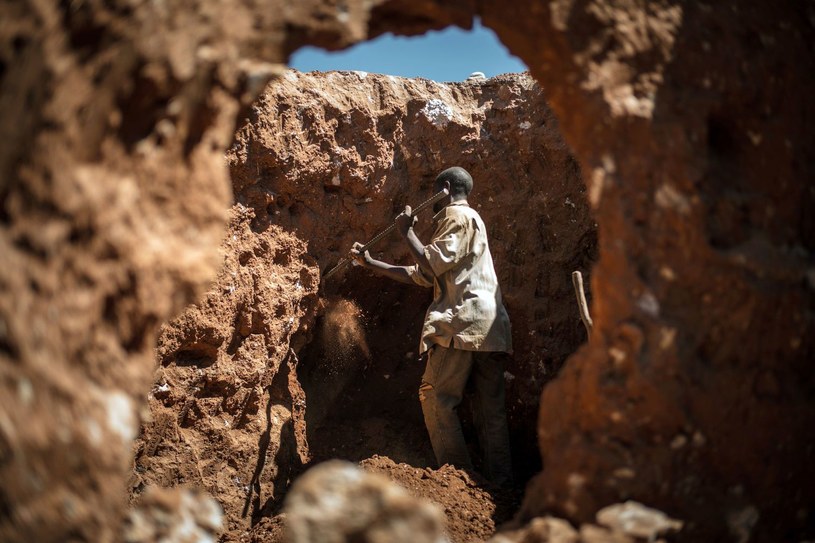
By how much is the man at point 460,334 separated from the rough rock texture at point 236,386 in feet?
2.72

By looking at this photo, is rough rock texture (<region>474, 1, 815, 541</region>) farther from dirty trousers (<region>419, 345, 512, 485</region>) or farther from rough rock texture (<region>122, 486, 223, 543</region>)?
dirty trousers (<region>419, 345, 512, 485</region>)

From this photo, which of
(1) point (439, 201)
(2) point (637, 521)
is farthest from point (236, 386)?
(2) point (637, 521)

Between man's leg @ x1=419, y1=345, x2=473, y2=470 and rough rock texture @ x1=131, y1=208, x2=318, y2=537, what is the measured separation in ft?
3.16

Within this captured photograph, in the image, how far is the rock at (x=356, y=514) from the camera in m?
1.56

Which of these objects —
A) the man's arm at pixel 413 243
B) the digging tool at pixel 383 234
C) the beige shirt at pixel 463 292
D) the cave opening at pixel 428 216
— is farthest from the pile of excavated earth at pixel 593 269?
the digging tool at pixel 383 234

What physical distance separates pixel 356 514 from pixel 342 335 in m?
3.50

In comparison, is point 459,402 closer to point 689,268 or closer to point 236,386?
point 236,386

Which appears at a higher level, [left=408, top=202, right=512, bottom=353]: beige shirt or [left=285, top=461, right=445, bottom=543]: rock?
[left=408, top=202, right=512, bottom=353]: beige shirt

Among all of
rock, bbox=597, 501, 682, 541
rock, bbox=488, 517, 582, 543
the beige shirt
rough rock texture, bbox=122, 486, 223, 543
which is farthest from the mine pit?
rough rock texture, bbox=122, 486, 223, 543

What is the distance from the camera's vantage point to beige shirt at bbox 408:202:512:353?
13.3ft

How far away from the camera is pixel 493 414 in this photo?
4.29m

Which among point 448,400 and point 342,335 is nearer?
point 448,400

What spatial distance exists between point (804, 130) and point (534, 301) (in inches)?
109

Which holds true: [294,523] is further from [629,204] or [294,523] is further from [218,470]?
[218,470]
